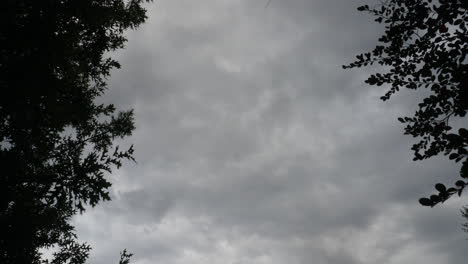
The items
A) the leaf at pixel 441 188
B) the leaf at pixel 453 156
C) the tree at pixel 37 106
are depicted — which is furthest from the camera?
the tree at pixel 37 106

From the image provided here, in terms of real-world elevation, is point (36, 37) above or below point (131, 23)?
Answer: below

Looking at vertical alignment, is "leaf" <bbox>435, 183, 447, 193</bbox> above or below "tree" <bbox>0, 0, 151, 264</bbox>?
below

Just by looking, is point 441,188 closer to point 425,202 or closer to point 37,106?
point 425,202

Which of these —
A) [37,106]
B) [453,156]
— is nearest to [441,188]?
[453,156]

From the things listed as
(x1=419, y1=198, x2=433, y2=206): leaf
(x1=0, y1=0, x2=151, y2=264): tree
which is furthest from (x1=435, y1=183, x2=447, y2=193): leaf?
(x1=0, y1=0, x2=151, y2=264): tree

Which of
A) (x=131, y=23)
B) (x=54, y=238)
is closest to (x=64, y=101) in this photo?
(x=131, y=23)

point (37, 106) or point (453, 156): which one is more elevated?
point (37, 106)

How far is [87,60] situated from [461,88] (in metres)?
7.08

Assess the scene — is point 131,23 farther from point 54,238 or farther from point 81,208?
point 54,238

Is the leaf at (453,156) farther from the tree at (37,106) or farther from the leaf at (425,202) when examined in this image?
the tree at (37,106)

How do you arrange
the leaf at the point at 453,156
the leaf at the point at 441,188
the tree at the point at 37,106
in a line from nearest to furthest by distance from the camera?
1. the leaf at the point at 441,188
2. the leaf at the point at 453,156
3. the tree at the point at 37,106

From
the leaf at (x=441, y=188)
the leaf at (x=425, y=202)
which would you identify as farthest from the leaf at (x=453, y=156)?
the leaf at (x=425, y=202)

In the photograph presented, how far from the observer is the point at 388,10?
3949 millimetres

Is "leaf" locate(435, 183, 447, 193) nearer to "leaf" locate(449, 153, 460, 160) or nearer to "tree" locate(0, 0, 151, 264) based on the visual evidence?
"leaf" locate(449, 153, 460, 160)
